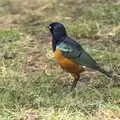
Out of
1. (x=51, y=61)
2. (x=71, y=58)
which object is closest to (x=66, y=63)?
(x=71, y=58)

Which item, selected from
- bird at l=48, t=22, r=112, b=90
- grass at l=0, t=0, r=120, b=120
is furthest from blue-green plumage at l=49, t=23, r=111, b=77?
grass at l=0, t=0, r=120, b=120

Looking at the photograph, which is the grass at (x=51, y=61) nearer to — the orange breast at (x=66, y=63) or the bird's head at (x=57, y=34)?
the orange breast at (x=66, y=63)

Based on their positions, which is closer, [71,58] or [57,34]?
[71,58]

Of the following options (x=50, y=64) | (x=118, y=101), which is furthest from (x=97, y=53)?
(x=118, y=101)

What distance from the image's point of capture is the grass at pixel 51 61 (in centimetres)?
636

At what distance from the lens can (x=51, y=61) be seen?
27.8ft

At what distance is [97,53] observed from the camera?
8.82 m

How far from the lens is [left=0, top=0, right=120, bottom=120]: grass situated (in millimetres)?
6355

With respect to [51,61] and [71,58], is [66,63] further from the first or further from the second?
[51,61]

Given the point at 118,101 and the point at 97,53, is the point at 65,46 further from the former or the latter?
the point at 97,53

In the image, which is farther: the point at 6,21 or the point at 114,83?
Answer: the point at 6,21

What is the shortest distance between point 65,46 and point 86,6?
445 cm

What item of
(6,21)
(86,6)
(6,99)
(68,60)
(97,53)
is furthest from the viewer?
(86,6)

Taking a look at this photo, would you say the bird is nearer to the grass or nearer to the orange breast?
the orange breast
